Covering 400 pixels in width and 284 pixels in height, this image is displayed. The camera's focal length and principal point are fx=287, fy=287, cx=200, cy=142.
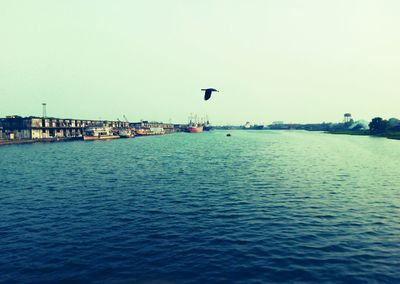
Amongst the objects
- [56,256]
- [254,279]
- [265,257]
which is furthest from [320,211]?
[56,256]

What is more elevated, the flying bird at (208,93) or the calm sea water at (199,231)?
the flying bird at (208,93)

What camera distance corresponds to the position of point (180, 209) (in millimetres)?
33625

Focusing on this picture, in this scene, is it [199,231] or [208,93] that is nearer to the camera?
[208,93]

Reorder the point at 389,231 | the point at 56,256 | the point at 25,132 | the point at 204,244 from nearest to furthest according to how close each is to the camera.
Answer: the point at 56,256, the point at 204,244, the point at 389,231, the point at 25,132

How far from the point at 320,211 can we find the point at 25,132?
182 m

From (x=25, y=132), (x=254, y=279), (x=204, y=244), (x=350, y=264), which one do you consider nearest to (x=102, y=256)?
(x=204, y=244)

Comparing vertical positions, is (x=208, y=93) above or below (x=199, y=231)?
above

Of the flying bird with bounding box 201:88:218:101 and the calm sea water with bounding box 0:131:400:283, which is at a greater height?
the flying bird with bounding box 201:88:218:101

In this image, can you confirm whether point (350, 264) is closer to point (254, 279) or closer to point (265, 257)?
point (265, 257)

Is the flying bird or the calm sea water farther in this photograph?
the flying bird

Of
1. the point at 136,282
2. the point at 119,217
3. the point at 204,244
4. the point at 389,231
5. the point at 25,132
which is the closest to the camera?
the point at 136,282

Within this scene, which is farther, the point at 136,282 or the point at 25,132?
the point at 25,132

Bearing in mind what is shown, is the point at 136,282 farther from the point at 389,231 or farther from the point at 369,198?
the point at 369,198

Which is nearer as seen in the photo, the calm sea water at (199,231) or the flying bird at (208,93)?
the calm sea water at (199,231)
